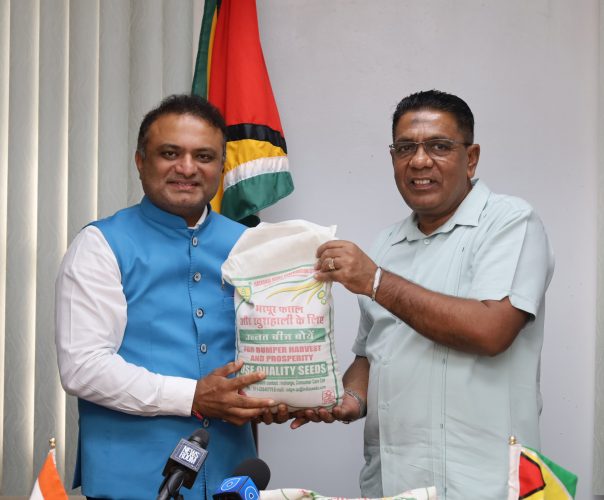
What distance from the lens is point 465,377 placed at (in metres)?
1.91

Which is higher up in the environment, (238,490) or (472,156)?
(472,156)

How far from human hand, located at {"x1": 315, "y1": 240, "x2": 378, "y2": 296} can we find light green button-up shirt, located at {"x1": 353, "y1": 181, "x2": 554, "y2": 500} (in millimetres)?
195

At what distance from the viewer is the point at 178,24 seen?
3250mm

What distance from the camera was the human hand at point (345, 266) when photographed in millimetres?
1857

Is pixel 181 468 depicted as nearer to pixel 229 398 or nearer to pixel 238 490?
pixel 238 490

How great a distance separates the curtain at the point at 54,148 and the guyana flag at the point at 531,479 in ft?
6.92

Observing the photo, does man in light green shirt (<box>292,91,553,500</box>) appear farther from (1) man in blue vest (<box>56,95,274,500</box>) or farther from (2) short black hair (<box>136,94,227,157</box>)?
(2) short black hair (<box>136,94,227,157</box>)

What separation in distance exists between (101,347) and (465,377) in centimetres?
83

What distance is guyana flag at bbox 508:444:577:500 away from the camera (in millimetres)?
1465

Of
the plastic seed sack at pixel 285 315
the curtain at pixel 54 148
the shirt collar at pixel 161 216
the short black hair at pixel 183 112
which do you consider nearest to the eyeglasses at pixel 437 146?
the plastic seed sack at pixel 285 315

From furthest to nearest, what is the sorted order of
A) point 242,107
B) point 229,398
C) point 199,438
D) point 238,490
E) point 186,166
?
point 242,107 → point 186,166 → point 229,398 → point 199,438 → point 238,490

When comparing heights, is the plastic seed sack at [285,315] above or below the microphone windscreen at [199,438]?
above

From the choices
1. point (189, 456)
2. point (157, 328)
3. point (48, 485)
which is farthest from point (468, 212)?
point (48, 485)

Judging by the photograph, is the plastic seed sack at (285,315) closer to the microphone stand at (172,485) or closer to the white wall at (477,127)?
the microphone stand at (172,485)
